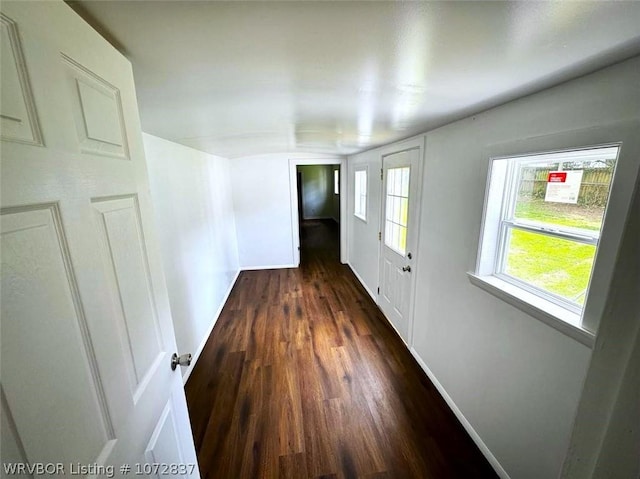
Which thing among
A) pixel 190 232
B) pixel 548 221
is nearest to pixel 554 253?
pixel 548 221

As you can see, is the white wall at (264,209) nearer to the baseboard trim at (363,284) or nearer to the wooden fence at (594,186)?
the baseboard trim at (363,284)

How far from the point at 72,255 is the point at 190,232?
2.00 m

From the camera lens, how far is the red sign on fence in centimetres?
111

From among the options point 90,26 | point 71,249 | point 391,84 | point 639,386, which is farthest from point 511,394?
point 90,26

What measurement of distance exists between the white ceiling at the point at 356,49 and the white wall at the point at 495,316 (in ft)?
0.41

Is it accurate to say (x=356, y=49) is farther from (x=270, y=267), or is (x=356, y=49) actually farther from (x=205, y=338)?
(x=270, y=267)

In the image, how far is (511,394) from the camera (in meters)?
1.34

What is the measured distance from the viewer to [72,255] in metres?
0.55

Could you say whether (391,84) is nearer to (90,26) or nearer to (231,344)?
(90,26)

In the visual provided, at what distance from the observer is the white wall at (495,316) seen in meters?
1.00

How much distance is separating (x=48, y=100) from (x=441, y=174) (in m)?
1.97

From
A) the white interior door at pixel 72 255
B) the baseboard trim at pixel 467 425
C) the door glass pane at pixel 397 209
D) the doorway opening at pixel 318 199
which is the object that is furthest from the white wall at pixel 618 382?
the doorway opening at pixel 318 199

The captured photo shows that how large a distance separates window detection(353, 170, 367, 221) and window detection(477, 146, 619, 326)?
2.35 metres

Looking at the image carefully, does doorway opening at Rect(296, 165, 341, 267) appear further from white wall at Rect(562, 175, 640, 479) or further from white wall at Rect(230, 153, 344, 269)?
white wall at Rect(562, 175, 640, 479)
